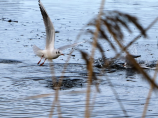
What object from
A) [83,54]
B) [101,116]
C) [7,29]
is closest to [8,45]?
[7,29]

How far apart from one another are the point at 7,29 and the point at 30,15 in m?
4.17

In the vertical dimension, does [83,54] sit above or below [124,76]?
above

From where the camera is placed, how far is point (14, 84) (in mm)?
7125

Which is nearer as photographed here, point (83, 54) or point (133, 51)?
point (83, 54)

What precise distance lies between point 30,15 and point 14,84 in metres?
11.3

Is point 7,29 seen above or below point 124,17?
below

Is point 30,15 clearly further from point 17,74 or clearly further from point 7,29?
point 17,74

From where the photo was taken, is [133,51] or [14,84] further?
[133,51]

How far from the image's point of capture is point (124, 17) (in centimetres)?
172

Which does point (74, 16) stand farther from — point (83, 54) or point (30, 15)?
point (83, 54)

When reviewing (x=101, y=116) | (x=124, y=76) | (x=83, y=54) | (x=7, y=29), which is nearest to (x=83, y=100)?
(x=101, y=116)

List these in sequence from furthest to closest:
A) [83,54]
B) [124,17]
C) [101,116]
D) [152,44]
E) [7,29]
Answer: [7,29] < [152,44] < [101,116] < [83,54] < [124,17]

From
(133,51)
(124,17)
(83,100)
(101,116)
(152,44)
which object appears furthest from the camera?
(152,44)

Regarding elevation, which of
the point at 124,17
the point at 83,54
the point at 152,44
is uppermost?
the point at 124,17
